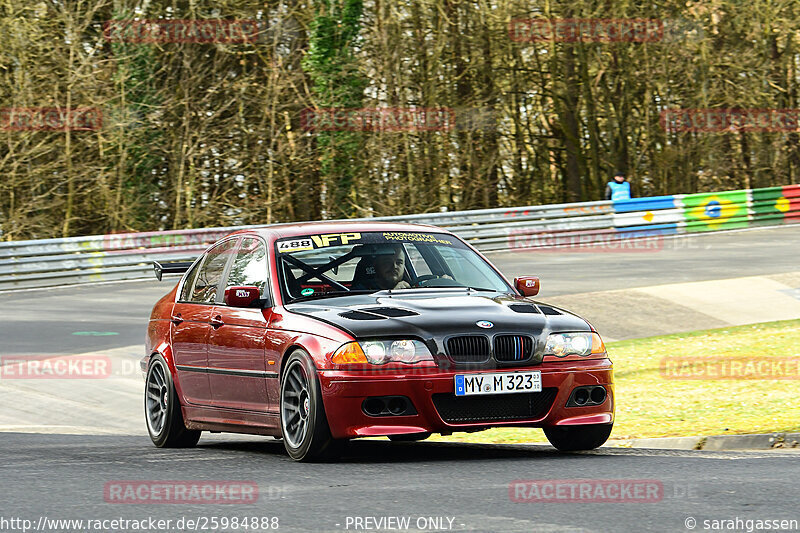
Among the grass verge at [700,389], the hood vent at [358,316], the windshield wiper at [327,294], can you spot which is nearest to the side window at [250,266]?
the windshield wiper at [327,294]

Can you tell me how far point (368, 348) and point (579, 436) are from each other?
5.58 feet

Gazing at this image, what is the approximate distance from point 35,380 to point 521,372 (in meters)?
8.73

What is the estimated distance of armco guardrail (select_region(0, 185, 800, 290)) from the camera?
87.6 feet

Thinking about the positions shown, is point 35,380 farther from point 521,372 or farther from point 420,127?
point 420,127

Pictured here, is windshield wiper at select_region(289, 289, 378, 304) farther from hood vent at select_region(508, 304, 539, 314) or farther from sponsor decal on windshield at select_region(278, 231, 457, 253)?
hood vent at select_region(508, 304, 539, 314)

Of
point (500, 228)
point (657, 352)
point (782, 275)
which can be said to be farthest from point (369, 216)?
point (657, 352)

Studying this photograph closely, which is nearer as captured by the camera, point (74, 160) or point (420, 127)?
point (74, 160)

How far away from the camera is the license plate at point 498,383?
7.88 m

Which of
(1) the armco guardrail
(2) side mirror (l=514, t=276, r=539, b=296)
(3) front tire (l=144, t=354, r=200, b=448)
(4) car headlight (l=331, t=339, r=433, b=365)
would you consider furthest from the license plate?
(1) the armco guardrail

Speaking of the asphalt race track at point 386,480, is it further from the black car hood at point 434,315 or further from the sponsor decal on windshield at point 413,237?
the sponsor decal on windshield at point 413,237

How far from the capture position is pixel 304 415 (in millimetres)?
8125

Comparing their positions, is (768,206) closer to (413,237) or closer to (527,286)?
(527,286)

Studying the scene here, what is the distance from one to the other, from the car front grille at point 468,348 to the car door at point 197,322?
7.43ft

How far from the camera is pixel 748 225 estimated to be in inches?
1421
